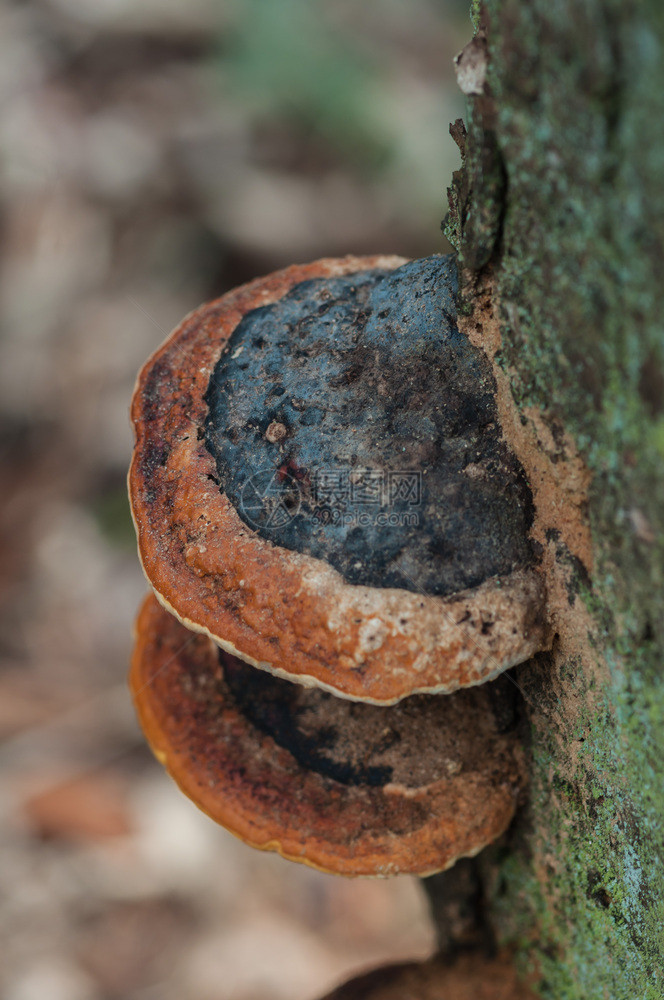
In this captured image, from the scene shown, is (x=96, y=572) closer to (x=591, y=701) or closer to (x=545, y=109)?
(x=591, y=701)

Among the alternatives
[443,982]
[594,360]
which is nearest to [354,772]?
[443,982]

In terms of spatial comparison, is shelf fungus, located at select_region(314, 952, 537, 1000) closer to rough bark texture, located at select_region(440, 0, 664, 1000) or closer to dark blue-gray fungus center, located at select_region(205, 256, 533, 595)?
rough bark texture, located at select_region(440, 0, 664, 1000)

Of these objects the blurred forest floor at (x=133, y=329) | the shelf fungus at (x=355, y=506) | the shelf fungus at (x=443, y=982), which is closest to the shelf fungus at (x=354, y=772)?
the shelf fungus at (x=355, y=506)

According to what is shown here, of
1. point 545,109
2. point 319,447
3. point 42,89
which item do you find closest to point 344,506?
point 319,447

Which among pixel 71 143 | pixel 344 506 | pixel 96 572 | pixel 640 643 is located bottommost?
pixel 96 572

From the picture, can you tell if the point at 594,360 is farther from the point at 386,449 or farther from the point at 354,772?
the point at 354,772

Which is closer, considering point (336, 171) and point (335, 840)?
point (335, 840)

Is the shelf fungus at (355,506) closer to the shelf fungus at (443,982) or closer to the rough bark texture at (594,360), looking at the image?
the rough bark texture at (594,360)
